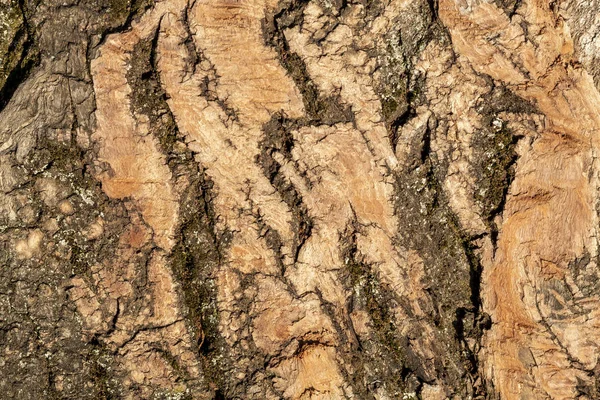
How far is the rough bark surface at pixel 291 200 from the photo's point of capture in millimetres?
2264

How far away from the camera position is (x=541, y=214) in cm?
222

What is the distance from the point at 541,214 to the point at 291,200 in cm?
93

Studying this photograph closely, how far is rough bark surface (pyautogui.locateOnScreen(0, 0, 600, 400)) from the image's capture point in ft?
7.43

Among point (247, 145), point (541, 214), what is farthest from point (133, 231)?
point (541, 214)

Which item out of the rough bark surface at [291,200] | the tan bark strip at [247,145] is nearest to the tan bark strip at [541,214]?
the rough bark surface at [291,200]

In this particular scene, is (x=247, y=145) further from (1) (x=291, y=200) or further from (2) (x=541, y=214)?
(2) (x=541, y=214)

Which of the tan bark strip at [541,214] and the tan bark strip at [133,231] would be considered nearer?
the tan bark strip at [541,214]

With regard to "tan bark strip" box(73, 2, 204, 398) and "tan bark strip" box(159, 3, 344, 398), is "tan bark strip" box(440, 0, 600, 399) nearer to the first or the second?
"tan bark strip" box(159, 3, 344, 398)

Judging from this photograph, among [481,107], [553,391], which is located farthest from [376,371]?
[481,107]

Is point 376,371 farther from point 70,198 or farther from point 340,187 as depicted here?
point 70,198

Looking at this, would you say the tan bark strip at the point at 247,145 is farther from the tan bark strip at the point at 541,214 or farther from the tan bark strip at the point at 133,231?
the tan bark strip at the point at 541,214

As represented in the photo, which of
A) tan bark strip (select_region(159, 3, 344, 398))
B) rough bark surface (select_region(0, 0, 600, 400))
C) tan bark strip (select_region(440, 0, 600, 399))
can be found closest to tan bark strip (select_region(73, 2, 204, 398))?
rough bark surface (select_region(0, 0, 600, 400))

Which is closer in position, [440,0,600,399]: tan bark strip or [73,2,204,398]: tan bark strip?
[440,0,600,399]: tan bark strip

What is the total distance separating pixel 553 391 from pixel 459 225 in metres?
0.69
